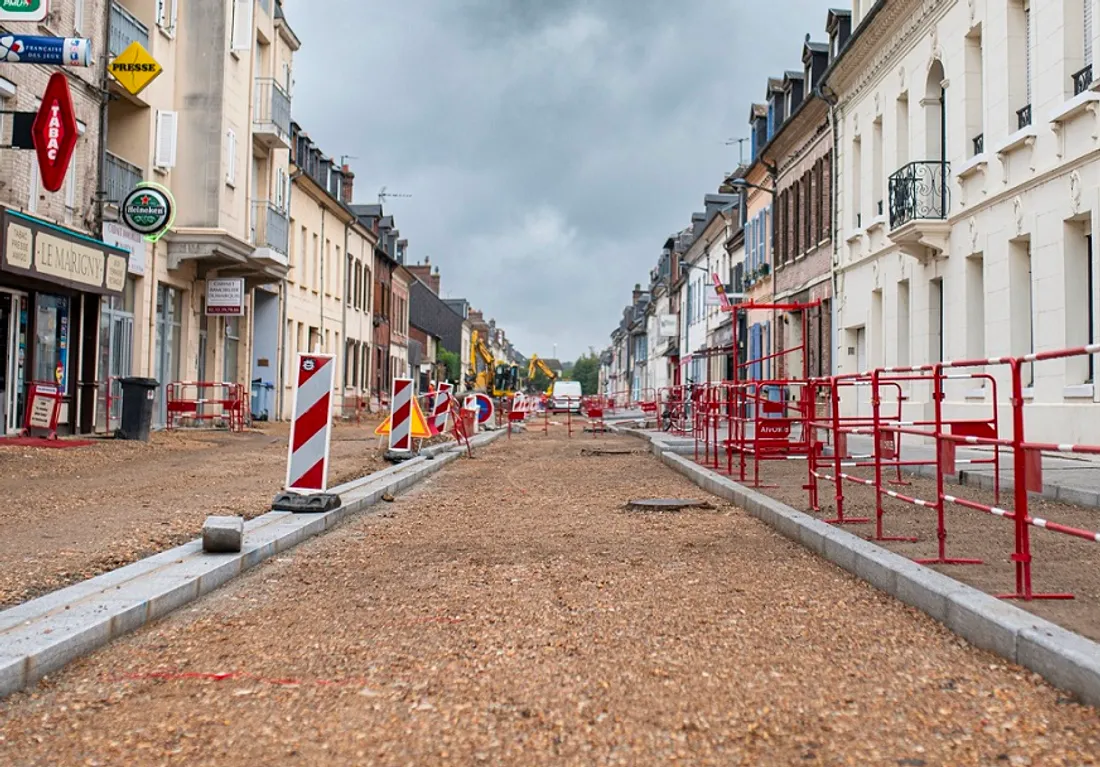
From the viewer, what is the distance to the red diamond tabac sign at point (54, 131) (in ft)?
44.8

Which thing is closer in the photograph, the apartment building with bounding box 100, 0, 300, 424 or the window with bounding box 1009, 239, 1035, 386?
the window with bounding box 1009, 239, 1035, 386

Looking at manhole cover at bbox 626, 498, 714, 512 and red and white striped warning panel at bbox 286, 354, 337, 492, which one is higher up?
red and white striped warning panel at bbox 286, 354, 337, 492

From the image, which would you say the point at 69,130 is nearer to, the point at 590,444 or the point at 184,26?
the point at 184,26

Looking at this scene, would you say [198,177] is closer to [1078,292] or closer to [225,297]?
[225,297]

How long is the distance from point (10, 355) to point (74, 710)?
15416 millimetres

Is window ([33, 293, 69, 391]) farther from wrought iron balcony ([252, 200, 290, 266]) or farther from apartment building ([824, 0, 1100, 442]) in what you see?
apartment building ([824, 0, 1100, 442])

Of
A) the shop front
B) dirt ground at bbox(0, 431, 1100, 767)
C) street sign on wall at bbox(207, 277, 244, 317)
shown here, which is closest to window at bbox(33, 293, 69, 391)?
the shop front

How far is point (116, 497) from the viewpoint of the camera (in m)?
9.98

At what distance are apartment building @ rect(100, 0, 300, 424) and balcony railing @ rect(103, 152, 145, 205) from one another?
0.09ft

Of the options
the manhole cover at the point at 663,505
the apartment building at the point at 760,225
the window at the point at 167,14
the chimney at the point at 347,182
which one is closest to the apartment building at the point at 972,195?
the manhole cover at the point at 663,505

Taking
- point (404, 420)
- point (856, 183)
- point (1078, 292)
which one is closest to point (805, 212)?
point (856, 183)

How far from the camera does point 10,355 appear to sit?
1714 centimetres

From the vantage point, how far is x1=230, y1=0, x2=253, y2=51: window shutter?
24.5 meters

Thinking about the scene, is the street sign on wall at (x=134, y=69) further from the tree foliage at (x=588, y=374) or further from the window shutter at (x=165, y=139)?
the tree foliage at (x=588, y=374)
